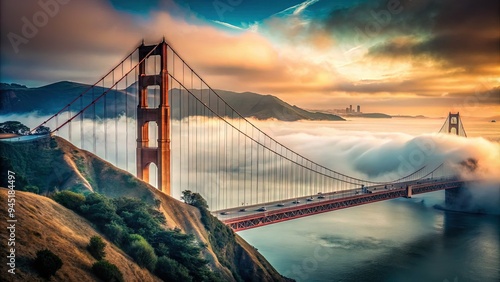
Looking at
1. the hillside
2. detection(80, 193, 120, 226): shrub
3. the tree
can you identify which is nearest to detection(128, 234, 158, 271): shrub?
detection(80, 193, 120, 226): shrub

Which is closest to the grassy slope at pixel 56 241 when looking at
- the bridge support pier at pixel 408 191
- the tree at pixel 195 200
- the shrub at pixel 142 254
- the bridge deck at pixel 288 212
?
the shrub at pixel 142 254

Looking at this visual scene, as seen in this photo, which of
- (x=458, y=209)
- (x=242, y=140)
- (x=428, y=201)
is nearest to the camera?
(x=458, y=209)

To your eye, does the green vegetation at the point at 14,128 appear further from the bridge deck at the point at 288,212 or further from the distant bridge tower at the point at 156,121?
the bridge deck at the point at 288,212

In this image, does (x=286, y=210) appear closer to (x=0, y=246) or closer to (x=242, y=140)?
(x=0, y=246)

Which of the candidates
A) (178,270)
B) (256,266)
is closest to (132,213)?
(178,270)

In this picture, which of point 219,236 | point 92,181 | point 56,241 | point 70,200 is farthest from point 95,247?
point 219,236

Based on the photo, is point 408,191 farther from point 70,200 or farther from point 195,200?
point 70,200
